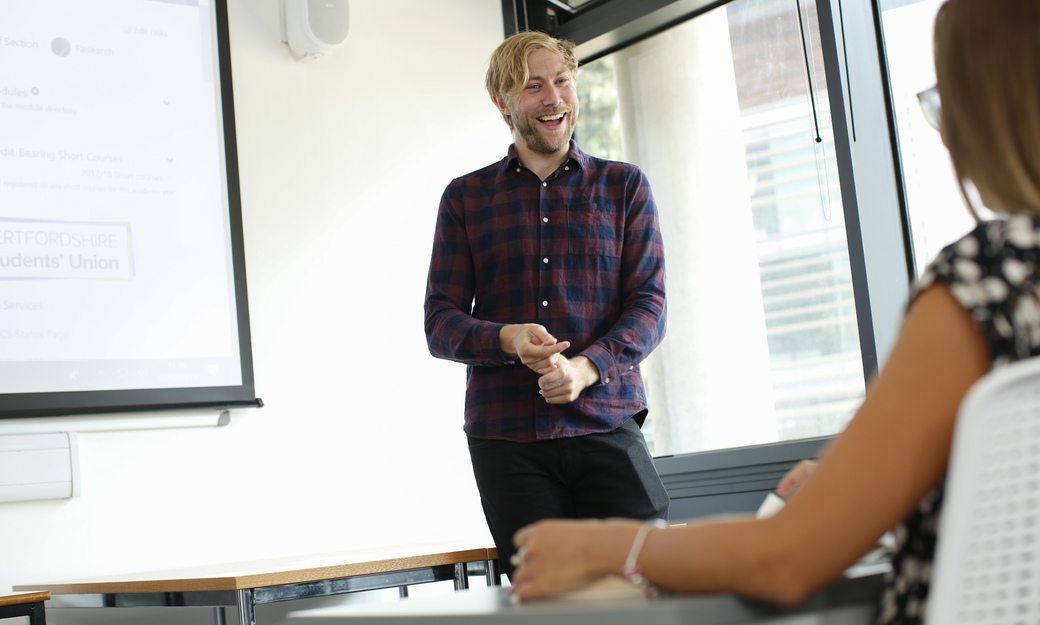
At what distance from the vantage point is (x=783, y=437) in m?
2.95

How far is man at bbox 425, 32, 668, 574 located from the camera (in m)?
1.91

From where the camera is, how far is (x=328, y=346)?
312cm

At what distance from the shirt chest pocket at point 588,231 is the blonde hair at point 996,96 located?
1.32m

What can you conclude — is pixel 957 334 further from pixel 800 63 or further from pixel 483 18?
pixel 483 18

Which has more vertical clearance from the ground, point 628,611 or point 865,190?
point 865,190

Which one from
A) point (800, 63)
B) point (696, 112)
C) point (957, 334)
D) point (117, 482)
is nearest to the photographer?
point (957, 334)

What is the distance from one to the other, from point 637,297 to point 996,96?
52.5 inches

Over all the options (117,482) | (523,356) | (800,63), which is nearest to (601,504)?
(523,356)

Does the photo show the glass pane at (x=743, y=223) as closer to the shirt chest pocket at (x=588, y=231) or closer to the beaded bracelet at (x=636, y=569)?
the shirt chest pocket at (x=588, y=231)

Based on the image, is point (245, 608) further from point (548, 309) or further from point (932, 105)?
point (932, 105)

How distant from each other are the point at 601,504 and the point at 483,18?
7.95 ft

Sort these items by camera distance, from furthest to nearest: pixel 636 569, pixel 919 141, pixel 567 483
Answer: pixel 919 141 < pixel 567 483 < pixel 636 569

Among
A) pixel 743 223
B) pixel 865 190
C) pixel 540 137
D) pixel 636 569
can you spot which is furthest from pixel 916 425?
pixel 743 223

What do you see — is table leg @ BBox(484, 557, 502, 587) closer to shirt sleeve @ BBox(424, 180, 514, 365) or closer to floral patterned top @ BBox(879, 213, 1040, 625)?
shirt sleeve @ BBox(424, 180, 514, 365)
